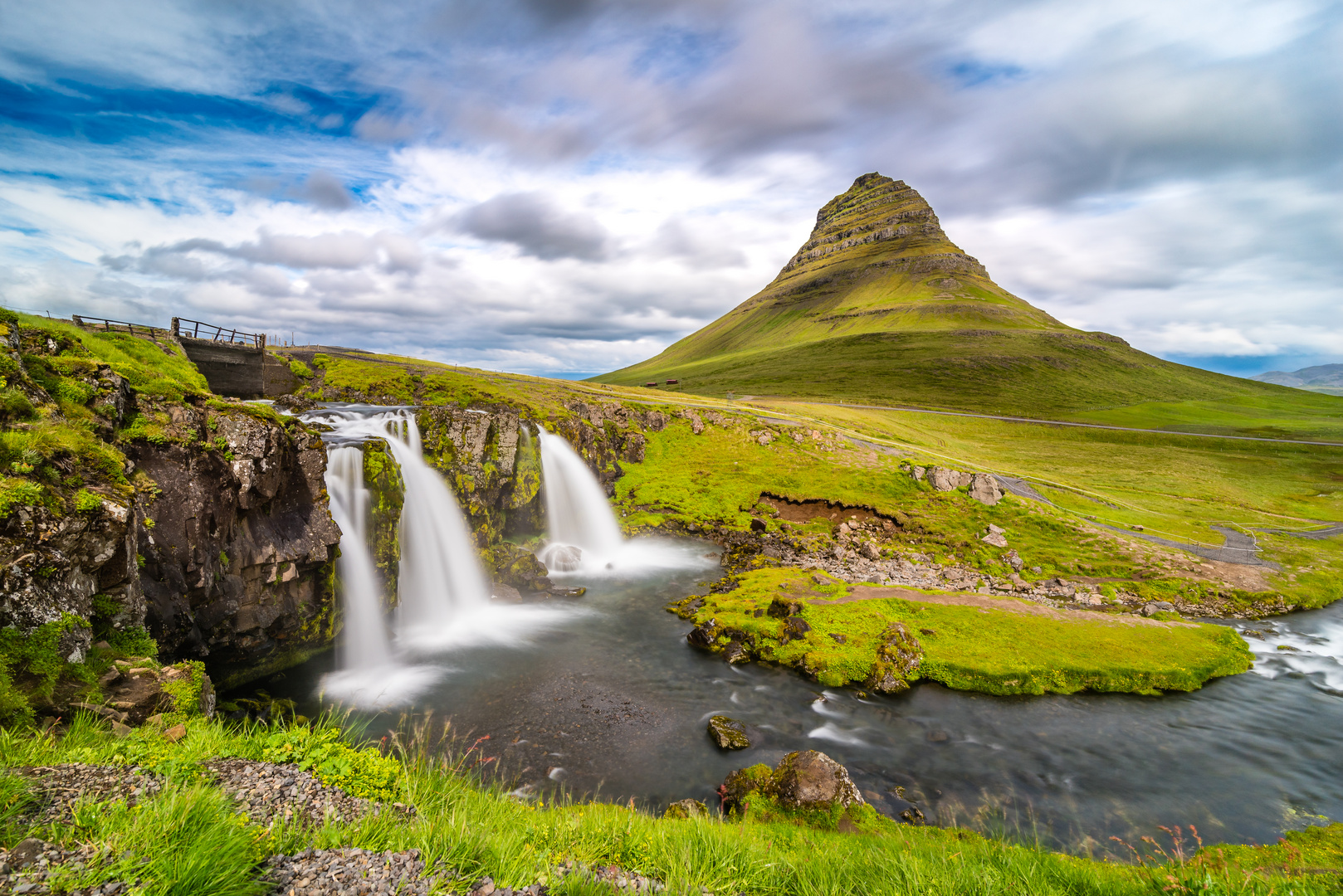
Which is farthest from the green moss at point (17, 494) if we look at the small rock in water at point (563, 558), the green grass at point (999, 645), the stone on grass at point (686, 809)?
the small rock in water at point (563, 558)

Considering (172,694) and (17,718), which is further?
(172,694)

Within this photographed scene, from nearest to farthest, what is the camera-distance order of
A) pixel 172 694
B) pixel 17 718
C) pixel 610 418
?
pixel 17 718 < pixel 172 694 < pixel 610 418

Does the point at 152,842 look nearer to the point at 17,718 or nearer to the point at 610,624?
the point at 17,718

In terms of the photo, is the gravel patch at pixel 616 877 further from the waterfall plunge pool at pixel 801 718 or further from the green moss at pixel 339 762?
the waterfall plunge pool at pixel 801 718

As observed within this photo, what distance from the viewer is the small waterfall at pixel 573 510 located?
43.1m

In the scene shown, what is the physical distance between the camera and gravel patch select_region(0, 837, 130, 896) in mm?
5047

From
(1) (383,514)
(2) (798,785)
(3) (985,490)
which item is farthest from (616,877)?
(3) (985,490)

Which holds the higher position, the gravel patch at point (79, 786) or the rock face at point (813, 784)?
the gravel patch at point (79, 786)

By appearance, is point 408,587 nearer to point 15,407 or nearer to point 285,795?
point 15,407

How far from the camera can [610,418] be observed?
205 feet

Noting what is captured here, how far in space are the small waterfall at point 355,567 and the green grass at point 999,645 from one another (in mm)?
16784

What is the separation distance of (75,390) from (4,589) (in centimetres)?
877

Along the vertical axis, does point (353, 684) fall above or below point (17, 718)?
below

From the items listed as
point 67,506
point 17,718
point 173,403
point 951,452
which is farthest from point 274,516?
point 951,452
